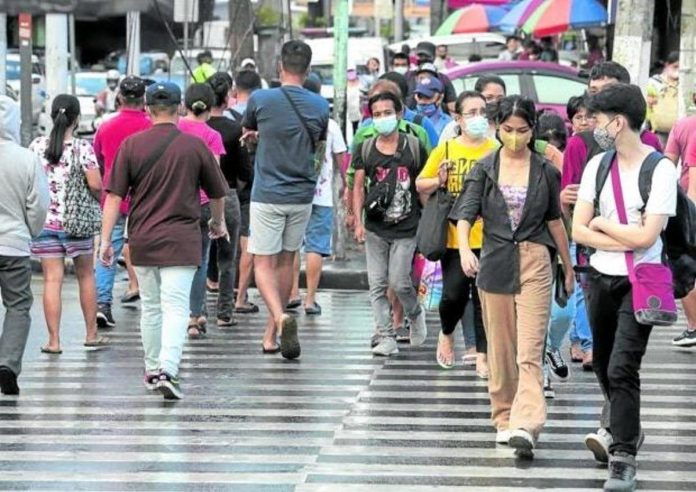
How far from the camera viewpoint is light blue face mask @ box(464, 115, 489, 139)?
10.2 meters

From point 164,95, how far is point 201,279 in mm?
2433

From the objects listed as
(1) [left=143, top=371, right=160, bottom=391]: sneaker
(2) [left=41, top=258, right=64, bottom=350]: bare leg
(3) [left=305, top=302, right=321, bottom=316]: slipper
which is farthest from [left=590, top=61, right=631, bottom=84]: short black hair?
(3) [left=305, top=302, right=321, bottom=316]: slipper

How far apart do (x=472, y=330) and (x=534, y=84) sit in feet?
37.1

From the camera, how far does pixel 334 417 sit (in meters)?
9.31

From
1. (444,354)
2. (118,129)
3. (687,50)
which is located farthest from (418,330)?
(687,50)

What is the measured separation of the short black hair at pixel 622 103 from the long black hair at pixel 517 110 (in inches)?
33.9

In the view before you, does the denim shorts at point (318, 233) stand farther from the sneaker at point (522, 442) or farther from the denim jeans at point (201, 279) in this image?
the sneaker at point (522, 442)

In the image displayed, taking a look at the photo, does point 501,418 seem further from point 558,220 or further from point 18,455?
point 18,455

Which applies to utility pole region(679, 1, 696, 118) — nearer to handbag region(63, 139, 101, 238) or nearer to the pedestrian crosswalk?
the pedestrian crosswalk

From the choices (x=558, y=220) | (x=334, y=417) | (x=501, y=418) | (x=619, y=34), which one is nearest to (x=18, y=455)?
(x=334, y=417)

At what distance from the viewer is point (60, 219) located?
11.5m

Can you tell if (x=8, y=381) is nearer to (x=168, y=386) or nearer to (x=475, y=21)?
(x=168, y=386)

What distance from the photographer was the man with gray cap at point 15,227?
992 centimetres

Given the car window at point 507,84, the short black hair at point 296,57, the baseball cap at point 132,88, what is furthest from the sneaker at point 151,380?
the car window at point 507,84
